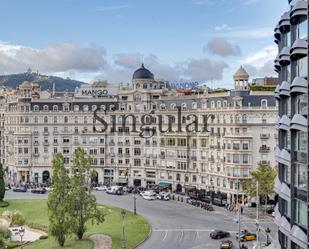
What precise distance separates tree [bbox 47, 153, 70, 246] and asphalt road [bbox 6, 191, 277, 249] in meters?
11.3

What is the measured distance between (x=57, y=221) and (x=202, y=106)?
62.3 meters

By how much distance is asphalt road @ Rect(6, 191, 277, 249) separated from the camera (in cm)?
8025

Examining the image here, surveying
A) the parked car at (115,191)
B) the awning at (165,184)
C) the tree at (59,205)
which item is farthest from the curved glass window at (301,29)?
the awning at (165,184)

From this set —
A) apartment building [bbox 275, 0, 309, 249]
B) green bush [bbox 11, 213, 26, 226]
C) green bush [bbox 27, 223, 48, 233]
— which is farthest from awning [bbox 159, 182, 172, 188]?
apartment building [bbox 275, 0, 309, 249]

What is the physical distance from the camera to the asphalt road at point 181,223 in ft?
263

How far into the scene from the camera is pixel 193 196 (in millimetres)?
124812

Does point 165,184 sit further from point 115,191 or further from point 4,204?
point 4,204

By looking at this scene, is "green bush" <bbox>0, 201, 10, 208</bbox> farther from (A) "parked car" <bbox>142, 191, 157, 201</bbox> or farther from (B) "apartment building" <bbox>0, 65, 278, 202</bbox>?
(B) "apartment building" <bbox>0, 65, 278, 202</bbox>

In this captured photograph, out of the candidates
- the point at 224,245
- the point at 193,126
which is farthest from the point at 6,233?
the point at 193,126

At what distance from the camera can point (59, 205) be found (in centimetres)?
7881

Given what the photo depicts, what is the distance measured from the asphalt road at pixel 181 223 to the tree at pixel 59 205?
11340 mm

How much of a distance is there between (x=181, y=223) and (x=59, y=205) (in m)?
24.3

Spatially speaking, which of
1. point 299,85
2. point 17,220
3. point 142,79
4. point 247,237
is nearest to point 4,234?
point 17,220

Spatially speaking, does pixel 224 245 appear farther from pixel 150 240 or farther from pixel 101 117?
pixel 101 117
